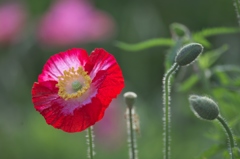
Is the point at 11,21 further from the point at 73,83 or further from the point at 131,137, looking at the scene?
the point at 131,137

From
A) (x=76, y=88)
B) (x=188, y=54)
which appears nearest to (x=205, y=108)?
(x=188, y=54)

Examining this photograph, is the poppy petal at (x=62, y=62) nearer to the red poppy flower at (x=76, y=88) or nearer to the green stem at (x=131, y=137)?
the red poppy flower at (x=76, y=88)

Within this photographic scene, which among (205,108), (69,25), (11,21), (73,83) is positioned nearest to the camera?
(205,108)

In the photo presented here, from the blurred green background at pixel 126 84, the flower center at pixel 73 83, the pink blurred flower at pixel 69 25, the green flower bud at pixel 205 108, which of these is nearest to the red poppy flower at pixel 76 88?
the flower center at pixel 73 83

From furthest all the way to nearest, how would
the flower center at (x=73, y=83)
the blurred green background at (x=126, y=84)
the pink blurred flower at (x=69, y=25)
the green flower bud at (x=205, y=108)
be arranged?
1. the pink blurred flower at (x=69, y=25)
2. the blurred green background at (x=126, y=84)
3. the flower center at (x=73, y=83)
4. the green flower bud at (x=205, y=108)

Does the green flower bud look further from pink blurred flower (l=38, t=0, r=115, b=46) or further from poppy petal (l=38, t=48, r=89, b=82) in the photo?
pink blurred flower (l=38, t=0, r=115, b=46)
